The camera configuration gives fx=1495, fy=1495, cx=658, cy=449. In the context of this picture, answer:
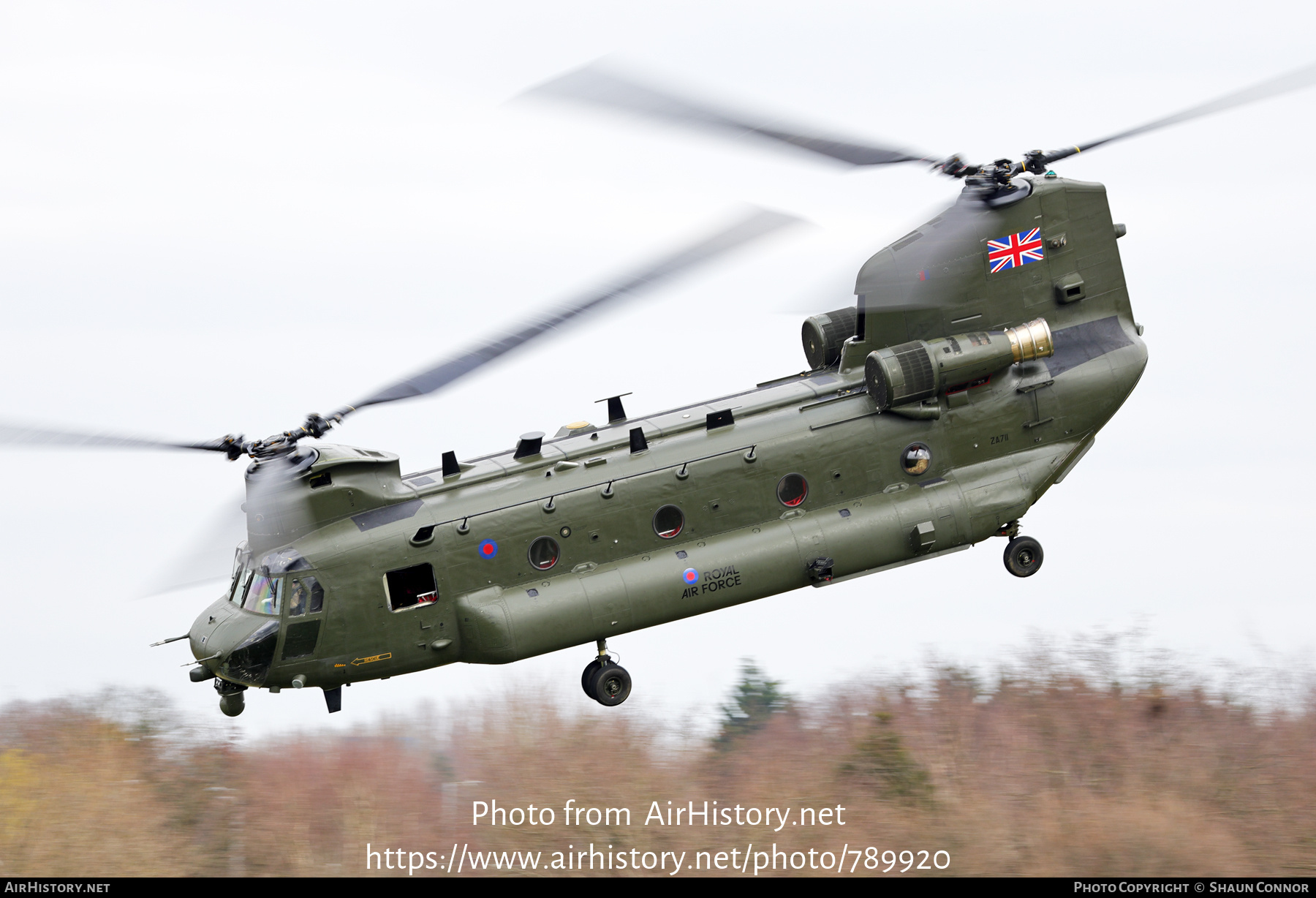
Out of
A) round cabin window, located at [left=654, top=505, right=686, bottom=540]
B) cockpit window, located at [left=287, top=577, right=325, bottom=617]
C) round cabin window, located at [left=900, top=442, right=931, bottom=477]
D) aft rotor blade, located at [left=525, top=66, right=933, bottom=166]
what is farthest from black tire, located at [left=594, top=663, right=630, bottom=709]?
aft rotor blade, located at [left=525, top=66, right=933, bottom=166]

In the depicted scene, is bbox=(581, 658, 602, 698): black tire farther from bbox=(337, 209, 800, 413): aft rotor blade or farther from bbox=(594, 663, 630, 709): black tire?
bbox=(337, 209, 800, 413): aft rotor blade

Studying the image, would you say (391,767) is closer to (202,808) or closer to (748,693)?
(202,808)

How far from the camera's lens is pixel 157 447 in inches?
643

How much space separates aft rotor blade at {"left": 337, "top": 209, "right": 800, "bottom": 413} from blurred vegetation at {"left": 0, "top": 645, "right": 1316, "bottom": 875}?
473 centimetres

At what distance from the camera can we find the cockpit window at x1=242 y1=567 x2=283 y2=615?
17.3m

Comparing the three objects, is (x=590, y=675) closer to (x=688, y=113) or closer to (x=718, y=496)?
(x=718, y=496)

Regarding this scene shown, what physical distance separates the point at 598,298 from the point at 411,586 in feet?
14.2

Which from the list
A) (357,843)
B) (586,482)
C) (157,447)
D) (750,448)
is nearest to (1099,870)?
(750,448)

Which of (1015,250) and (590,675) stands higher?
(1015,250)

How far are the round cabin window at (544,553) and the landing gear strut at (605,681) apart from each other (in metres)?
1.17

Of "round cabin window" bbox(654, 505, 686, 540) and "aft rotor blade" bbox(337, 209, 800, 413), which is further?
"round cabin window" bbox(654, 505, 686, 540)

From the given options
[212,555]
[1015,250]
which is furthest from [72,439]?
[1015,250]

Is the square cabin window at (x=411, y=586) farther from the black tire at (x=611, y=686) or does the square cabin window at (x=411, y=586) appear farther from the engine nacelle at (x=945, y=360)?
the engine nacelle at (x=945, y=360)

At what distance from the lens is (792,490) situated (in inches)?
740
